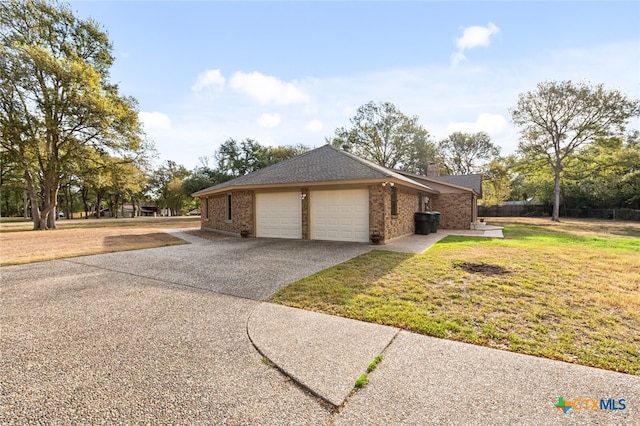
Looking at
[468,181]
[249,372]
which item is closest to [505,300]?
[249,372]

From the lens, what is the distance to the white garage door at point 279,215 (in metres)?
11.3

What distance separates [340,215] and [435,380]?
8.45 m

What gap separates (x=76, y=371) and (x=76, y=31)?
84.6 ft

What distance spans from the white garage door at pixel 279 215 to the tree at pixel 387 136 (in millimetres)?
21770

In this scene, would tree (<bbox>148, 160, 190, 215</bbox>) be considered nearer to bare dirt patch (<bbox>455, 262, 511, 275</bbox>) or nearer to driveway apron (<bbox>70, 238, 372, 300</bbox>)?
driveway apron (<bbox>70, 238, 372, 300</bbox>)

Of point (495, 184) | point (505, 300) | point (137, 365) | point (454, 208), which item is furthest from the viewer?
point (495, 184)

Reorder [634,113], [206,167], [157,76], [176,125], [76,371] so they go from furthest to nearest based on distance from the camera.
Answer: [206,167]
[634,113]
[176,125]
[157,76]
[76,371]

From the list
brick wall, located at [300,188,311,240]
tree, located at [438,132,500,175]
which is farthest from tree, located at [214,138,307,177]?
brick wall, located at [300,188,311,240]

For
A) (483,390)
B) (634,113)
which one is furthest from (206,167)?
(634,113)

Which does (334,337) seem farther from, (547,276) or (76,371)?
(547,276)

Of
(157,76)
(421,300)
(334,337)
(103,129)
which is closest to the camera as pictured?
(334,337)

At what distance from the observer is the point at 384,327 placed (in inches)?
131

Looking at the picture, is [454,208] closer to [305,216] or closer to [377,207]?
[377,207]

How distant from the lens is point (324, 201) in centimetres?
1086
